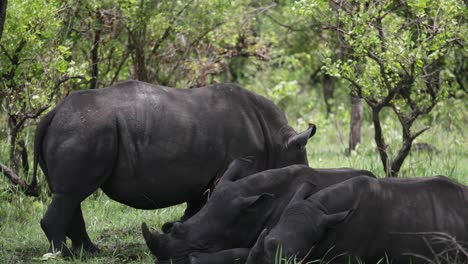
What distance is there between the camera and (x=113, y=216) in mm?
9453

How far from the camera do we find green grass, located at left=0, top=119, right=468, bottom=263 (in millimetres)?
7703

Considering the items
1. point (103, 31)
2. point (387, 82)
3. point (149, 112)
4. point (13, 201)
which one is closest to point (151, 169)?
point (149, 112)

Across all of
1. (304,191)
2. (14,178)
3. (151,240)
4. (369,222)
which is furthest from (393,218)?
(14,178)

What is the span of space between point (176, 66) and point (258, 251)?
6.01 metres

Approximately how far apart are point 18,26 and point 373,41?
3.60 meters

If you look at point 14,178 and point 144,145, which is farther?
point 14,178

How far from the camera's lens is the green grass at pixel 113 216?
7.70m

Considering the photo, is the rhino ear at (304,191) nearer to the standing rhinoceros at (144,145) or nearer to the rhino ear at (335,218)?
the rhino ear at (335,218)

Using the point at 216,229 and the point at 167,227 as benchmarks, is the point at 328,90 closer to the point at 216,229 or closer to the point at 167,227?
the point at 167,227

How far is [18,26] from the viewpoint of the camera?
955 cm

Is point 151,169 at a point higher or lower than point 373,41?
lower

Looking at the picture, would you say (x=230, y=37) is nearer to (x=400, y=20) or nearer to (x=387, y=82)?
(x=400, y=20)

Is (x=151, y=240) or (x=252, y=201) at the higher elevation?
(x=252, y=201)

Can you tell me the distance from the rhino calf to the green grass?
1.36 m
